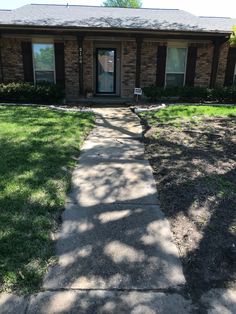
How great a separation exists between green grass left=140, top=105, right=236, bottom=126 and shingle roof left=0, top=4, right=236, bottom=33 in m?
3.42

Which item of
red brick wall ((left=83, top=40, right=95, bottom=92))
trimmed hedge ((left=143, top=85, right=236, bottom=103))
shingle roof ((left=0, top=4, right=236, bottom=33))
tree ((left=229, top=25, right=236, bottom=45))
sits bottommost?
trimmed hedge ((left=143, top=85, right=236, bottom=103))

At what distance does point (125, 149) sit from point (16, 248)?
12.8 feet

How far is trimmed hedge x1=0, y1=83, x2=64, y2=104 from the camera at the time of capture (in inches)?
464

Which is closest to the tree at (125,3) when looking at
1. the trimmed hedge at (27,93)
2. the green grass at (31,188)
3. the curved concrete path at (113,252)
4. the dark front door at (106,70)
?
the dark front door at (106,70)

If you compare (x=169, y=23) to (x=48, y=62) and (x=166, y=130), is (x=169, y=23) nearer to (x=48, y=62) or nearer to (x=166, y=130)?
(x=48, y=62)

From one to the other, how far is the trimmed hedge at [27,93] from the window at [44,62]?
160 centimetres

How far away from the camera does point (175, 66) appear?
14125 millimetres

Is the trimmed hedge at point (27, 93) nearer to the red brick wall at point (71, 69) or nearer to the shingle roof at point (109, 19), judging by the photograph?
the red brick wall at point (71, 69)

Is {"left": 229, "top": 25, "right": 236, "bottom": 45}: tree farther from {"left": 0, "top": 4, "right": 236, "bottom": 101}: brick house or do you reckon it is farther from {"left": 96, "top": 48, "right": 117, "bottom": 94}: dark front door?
{"left": 96, "top": 48, "right": 117, "bottom": 94}: dark front door

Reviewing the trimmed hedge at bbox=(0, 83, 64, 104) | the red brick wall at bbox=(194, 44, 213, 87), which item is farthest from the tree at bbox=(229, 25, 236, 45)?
the trimmed hedge at bbox=(0, 83, 64, 104)

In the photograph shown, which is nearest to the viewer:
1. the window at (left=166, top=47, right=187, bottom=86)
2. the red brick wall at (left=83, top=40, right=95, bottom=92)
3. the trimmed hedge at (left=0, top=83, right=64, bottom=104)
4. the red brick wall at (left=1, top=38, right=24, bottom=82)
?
the trimmed hedge at (left=0, top=83, right=64, bottom=104)

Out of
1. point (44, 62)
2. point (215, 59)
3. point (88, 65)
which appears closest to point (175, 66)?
point (215, 59)

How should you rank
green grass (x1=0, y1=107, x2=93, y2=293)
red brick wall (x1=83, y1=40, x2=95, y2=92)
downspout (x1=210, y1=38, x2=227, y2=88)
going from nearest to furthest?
green grass (x1=0, y1=107, x2=93, y2=293) < downspout (x1=210, y1=38, x2=227, y2=88) < red brick wall (x1=83, y1=40, x2=95, y2=92)

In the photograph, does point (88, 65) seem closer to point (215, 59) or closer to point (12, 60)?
point (12, 60)
